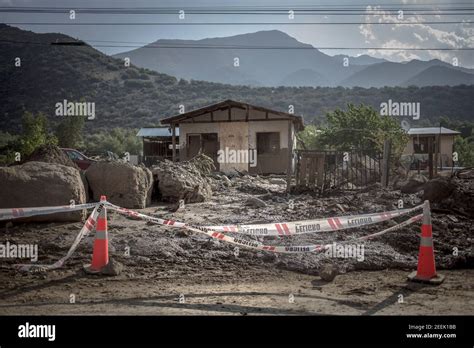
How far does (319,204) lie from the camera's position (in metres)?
11.4

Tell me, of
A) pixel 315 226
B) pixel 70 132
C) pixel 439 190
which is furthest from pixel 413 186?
pixel 70 132

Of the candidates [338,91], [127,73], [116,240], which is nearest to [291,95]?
[338,91]

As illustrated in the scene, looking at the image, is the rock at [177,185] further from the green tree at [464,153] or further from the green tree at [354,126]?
the green tree at [464,153]

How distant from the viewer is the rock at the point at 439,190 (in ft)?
34.3

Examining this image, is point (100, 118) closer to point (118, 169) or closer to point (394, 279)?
point (118, 169)

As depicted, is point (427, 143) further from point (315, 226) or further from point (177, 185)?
point (315, 226)

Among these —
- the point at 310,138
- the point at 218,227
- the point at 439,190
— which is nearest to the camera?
the point at 218,227

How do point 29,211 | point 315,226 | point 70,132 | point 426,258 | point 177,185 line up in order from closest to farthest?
point 426,258, point 29,211, point 315,226, point 177,185, point 70,132

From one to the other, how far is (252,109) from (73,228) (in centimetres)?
2096

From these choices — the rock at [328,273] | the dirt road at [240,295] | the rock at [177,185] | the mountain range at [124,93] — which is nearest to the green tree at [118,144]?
the mountain range at [124,93]

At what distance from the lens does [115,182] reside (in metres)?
10.7

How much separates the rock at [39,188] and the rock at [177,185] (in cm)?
455

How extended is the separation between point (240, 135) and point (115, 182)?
58.8 feet

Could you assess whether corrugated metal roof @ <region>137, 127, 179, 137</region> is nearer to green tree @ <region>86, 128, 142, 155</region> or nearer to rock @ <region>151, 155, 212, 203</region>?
green tree @ <region>86, 128, 142, 155</region>
